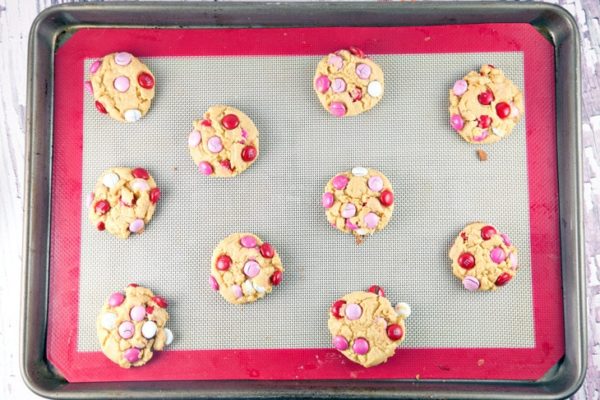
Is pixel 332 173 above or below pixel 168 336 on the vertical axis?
above

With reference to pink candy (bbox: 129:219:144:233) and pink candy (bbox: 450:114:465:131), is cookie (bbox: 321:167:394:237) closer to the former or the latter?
pink candy (bbox: 450:114:465:131)

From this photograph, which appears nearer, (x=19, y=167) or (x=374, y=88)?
(x=374, y=88)

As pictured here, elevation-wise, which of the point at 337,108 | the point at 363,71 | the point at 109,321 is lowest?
the point at 109,321

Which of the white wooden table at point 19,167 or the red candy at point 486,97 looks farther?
the white wooden table at point 19,167

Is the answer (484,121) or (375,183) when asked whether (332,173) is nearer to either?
(375,183)

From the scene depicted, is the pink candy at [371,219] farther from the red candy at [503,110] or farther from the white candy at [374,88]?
the red candy at [503,110]

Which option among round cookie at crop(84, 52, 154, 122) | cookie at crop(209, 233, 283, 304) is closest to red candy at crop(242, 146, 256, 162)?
cookie at crop(209, 233, 283, 304)

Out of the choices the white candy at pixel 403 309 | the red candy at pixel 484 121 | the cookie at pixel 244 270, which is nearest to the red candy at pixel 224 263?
the cookie at pixel 244 270

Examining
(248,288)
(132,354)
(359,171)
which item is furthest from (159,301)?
(359,171)
